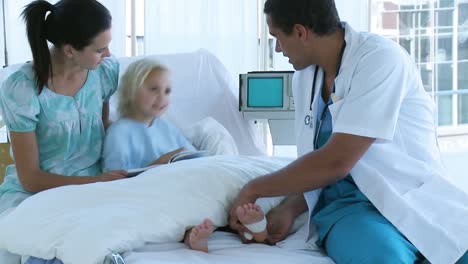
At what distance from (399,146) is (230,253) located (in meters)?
0.45

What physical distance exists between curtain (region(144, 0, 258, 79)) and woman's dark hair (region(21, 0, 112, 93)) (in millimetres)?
1525

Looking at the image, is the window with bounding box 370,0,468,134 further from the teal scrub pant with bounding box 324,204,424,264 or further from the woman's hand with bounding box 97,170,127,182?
the teal scrub pant with bounding box 324,204,424,264

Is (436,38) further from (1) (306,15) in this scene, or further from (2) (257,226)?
(2) (257,226)

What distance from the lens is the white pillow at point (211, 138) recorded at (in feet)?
7.59

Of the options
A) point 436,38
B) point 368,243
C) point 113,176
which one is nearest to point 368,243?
point 368,243

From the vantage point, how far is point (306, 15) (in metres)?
1.60

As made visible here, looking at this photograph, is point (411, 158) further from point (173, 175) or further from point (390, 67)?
point (173, 175)

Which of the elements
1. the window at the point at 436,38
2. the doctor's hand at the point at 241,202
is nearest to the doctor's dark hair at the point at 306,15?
the doctor's hand at the point at 241,202

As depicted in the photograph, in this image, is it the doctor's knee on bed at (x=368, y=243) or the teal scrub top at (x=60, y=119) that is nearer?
the doctor's knee on bed at (x=368, y=243)

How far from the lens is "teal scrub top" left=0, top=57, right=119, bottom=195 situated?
1.96 meters

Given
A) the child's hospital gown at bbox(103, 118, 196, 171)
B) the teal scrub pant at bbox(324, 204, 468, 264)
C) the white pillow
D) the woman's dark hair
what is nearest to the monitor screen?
the white pillow

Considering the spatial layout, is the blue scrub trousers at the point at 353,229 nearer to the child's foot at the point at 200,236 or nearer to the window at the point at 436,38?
the child's foot at the point at 200,236

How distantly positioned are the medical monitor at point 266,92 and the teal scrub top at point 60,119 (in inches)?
21.8

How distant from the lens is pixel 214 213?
5.41 feet
